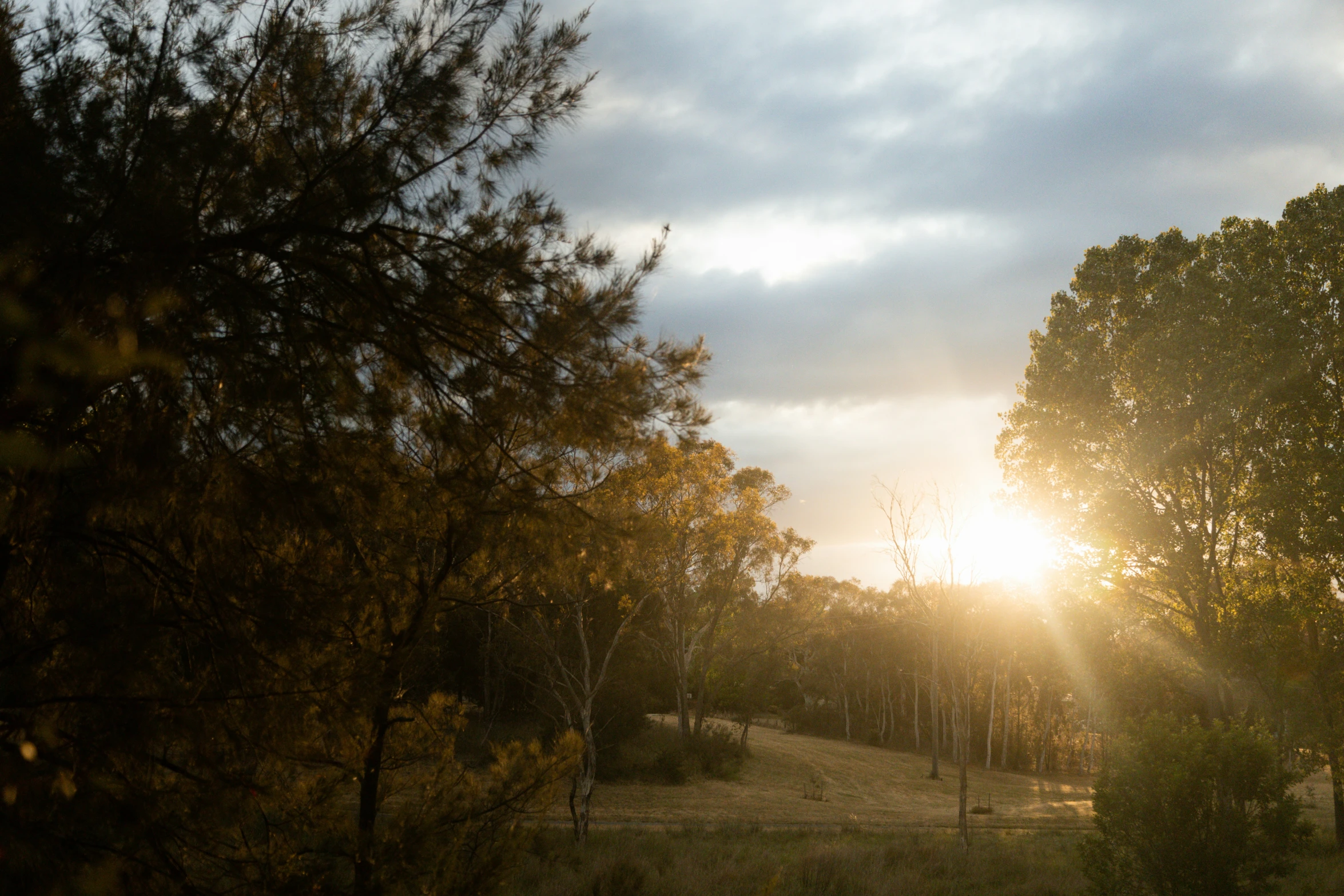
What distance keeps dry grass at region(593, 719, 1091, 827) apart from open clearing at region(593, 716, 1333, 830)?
0.06 meters

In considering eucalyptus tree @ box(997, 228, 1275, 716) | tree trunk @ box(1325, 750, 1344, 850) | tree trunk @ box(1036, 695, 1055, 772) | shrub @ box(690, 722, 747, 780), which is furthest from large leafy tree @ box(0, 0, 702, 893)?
tree trunk @ box(1036, 695, 1055, 772)

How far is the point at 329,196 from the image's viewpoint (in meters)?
3.95

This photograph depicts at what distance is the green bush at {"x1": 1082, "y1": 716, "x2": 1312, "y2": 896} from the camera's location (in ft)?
27.0

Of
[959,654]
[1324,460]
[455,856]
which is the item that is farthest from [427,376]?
[959,654]

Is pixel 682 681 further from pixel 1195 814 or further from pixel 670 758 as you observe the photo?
pixel 1195 814

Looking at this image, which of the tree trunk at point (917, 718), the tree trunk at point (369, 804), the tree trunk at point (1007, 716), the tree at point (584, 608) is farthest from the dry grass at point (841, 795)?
the tree trunk at point (369, 804)

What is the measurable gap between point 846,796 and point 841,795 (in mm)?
229

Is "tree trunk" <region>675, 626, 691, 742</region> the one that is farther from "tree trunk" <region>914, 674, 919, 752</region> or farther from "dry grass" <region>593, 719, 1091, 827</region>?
"tree trunk" <region>914, 674, 919, 752</region>

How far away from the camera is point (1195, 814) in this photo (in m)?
8.37

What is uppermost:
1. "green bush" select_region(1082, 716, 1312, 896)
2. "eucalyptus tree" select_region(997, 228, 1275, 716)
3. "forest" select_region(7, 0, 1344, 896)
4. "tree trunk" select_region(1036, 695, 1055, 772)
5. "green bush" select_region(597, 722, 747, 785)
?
"eucalyptus tree" select_region(997, 228, 1275, 716)

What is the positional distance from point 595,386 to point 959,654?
37.4 metres

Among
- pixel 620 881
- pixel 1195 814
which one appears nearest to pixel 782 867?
pixel 620 881

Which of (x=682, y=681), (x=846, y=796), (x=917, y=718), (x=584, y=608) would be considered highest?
(x=584, y=608)

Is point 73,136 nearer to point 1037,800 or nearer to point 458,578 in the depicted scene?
point 458,578
